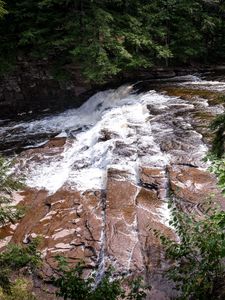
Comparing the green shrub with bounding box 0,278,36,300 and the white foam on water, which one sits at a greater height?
the green shrub with bounding box 0,278,36,300

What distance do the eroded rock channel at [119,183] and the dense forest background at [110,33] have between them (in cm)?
295

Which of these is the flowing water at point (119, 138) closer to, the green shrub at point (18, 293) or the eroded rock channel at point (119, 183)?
the eroded rock channel at point (119, 183)

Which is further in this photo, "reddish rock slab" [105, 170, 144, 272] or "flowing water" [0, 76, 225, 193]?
"flowing water" [0, 76, 225, 193]

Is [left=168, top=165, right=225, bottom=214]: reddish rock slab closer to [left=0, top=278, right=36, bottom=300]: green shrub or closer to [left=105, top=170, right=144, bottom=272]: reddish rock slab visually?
[left=105, top=170, right=144, bottom=272]: reddish rock slab

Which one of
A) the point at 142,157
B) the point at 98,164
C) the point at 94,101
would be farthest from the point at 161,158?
the point at 94,101

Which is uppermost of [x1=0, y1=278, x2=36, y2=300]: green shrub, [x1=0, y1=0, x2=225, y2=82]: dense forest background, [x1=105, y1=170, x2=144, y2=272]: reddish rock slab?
[x1=0, y1=0, x2=225, y2=82]: dense forest background

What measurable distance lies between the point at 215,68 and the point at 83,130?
30.0ft

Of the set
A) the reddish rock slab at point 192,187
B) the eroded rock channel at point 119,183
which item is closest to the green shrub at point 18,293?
the eroded rock channel at point 119,183

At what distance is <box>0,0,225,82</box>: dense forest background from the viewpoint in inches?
625

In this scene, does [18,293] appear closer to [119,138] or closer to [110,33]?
[119,138]

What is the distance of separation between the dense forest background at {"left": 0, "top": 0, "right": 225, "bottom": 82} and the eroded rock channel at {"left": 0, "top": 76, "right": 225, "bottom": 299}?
295cm

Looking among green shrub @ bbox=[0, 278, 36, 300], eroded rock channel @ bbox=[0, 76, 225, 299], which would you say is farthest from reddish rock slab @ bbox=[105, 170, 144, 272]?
green shrub @ bbox=[0, 278, 36, 300]

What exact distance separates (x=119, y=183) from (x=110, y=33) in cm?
947

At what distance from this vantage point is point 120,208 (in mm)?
8234
